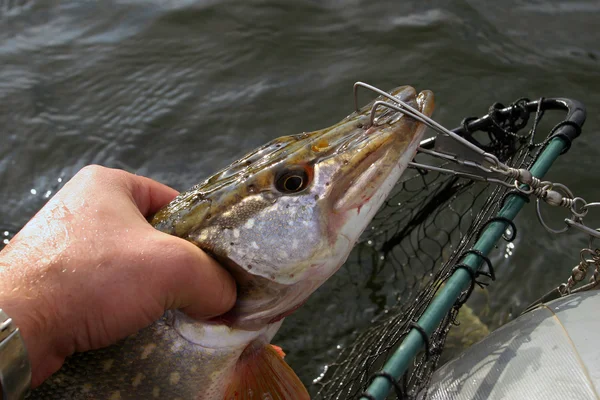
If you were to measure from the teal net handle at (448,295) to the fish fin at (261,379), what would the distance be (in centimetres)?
40

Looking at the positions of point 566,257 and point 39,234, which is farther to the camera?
point 566,257

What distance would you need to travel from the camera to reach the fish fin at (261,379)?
1.91m

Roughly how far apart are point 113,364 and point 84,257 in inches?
15.9

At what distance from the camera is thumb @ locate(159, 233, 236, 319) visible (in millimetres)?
1616

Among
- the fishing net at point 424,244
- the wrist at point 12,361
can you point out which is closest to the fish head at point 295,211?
the fishing net at point 424,244

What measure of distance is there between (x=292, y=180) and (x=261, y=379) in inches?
28.9

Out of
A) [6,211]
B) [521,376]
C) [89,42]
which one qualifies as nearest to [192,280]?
[521,376]

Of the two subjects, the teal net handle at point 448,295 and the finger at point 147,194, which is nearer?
the teal net handle at point 448,295

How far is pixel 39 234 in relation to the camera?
1622 mm

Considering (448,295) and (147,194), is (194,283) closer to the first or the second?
(147,194)

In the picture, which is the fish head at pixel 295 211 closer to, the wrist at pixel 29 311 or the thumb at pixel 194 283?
the thumb at pixel 194 283

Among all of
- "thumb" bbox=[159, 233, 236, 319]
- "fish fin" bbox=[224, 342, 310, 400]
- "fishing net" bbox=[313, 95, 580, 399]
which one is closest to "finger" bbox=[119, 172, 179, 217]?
"thumb" bbox=[159, 233, 236, 319]

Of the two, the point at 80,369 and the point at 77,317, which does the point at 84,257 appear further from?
the point at 80,369

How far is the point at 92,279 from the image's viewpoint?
5.04 feet
